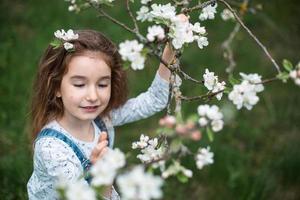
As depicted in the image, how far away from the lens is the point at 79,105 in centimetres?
216

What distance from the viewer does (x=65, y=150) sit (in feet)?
7.05

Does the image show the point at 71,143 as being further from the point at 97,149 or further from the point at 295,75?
the point at 295,75

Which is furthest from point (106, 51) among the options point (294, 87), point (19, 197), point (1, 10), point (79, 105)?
point (1, 10)

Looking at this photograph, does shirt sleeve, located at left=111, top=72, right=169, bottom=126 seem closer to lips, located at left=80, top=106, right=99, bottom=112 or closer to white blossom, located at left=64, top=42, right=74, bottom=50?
lips, located at left=80, top=106, right=99, bottom=112

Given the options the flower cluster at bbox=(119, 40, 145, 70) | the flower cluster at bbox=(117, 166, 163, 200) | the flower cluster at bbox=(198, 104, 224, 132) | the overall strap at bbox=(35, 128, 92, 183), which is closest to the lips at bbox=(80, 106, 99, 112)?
the overall strap at bbox=(35, 128, 92, 183)

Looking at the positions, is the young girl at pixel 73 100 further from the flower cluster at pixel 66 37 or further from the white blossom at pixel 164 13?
the white blossom at pixel 164 13

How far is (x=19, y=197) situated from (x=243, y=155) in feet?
4.79

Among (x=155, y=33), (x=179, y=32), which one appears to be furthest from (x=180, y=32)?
(x=155, y=33)

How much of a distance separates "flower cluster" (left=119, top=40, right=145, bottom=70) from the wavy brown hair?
668 mm

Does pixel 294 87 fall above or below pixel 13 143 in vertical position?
above

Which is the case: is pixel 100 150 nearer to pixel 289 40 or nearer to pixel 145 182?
pixel 145 182

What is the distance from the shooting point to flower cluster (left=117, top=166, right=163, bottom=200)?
119cm

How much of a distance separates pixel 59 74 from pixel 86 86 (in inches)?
6.7

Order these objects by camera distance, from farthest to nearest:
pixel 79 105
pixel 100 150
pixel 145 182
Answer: pixel 79 105
pixel 100 150
pixel 145 182
